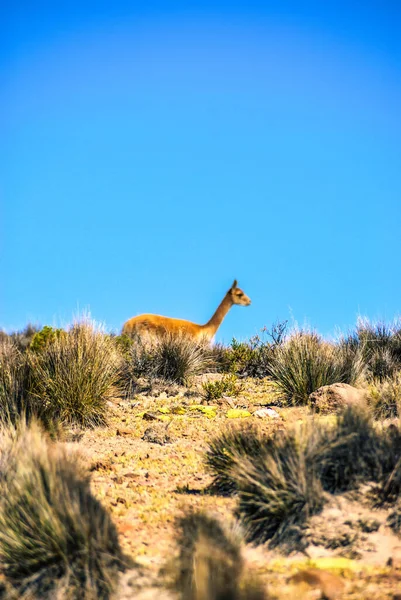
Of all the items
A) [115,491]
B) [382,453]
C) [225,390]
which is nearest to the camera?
[382,453]

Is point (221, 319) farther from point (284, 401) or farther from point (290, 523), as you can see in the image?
point (290, 523)

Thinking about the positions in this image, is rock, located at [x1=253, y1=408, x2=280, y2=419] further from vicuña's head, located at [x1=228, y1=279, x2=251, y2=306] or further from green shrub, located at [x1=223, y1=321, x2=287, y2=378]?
vicuña's head, located at [x1=228, y1=279, x2=251, y2=306]

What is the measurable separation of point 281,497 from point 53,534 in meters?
1.83

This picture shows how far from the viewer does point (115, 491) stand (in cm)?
662

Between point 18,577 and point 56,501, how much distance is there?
56 cm

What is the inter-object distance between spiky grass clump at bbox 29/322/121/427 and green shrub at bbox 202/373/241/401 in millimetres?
1737

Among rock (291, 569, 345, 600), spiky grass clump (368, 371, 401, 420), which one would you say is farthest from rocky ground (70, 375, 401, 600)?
spiky grass clump (368, 371, 401, 420)

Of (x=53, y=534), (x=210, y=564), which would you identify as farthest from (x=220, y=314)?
(x=210, y=564)

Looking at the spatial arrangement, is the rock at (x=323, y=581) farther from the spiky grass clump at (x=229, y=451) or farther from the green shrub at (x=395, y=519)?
the spiky grass clump at (x=229, y=451)

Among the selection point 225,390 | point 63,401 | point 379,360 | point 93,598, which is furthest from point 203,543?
point 379,360

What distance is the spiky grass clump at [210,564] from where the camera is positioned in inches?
146

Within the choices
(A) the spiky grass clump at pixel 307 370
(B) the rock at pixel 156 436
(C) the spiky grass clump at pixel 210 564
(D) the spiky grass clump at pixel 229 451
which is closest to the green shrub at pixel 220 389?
(A) the spiky grass clump at pixel 307 370

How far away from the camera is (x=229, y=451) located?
21.6ft

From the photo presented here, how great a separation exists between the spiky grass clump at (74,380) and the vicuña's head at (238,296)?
13.1 m
